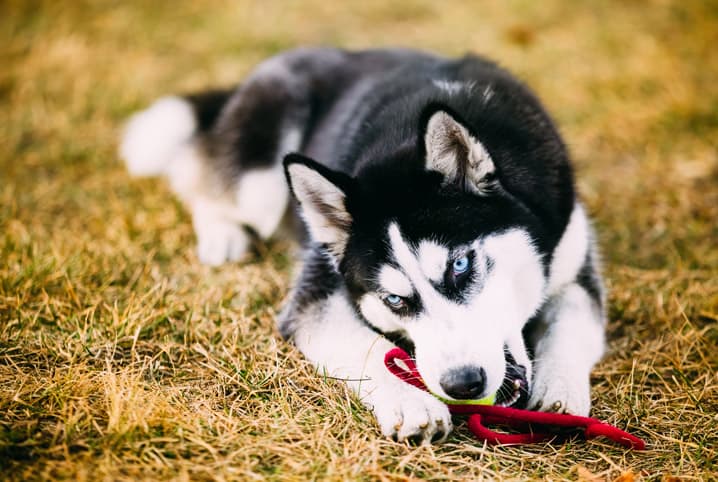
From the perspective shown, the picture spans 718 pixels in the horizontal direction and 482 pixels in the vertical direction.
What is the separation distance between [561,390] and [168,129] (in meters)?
3.30

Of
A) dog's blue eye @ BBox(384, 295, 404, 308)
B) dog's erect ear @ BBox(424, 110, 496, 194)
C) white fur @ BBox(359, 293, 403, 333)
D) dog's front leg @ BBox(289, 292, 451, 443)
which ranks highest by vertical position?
dog's erect ear @ BBox(424, 110, 496, 194)

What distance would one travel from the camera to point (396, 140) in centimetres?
295

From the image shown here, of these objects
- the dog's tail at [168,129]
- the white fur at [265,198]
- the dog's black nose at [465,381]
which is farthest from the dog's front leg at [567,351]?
the dog's tail at [168,129]

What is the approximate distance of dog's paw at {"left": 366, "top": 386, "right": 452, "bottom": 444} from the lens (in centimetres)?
244

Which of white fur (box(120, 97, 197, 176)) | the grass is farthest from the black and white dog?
white fur (box(120, 97, 197, 176))

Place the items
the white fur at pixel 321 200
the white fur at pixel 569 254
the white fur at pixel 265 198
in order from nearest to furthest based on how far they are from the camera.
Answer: the white fur at pixel 321 200 < the white fur at pixel 569 254 < the white fur at pixel 265 198

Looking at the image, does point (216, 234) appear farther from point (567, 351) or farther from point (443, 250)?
point (567, 351)

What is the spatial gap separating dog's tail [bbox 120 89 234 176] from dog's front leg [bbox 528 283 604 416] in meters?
2.82

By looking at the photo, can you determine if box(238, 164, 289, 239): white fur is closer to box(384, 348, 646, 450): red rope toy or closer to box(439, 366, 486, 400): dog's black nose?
box(384, 348, 646, 450): red rope toy

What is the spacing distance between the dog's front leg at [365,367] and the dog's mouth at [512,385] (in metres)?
0.29

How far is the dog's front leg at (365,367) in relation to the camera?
2.46 m

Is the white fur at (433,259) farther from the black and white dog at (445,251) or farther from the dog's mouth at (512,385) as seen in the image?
the dog's mouth at (512,385)

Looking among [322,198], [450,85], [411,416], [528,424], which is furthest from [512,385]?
[450,85]

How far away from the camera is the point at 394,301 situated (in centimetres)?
265
